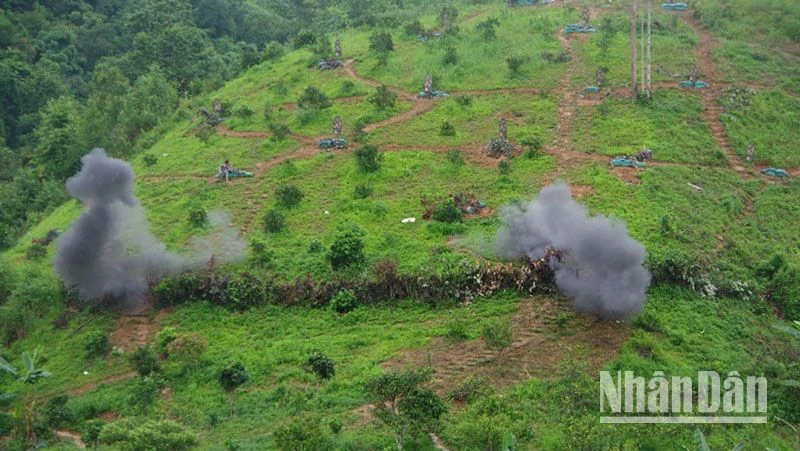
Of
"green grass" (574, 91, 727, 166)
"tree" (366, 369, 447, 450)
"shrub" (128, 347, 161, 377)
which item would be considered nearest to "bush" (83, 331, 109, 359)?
"shrub" (128, 347, 161, 377)

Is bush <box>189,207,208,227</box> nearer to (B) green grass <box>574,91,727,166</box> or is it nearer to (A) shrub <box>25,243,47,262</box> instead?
(A) shrub <box>25,243,47,262</box>

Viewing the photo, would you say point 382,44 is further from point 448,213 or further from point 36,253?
point 36,253

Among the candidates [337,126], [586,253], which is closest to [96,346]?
[586,253]

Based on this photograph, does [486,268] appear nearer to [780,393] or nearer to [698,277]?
[698,277]

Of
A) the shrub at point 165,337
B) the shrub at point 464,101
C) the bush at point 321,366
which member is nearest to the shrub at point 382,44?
the shrub at point 464,101

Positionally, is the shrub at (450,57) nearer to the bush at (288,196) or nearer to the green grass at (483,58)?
the green grass at (483,58)

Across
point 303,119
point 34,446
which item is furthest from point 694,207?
point 34,446
